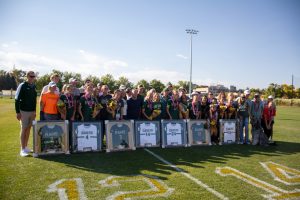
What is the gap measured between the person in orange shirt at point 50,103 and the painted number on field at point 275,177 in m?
5.48

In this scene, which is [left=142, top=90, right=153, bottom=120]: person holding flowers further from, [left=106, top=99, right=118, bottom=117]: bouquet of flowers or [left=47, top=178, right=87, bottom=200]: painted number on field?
[left=47, top=178, right=87, bottom=200]: painted number on field

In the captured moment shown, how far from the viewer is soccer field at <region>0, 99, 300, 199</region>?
523 centimetres

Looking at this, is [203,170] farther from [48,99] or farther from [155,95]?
[48,99]

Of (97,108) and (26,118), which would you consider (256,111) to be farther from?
(26,118)

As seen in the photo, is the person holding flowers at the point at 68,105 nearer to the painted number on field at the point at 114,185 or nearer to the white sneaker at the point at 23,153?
the white sneaker at the point at 23,153

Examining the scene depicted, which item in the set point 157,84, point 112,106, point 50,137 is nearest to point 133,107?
point 112,106

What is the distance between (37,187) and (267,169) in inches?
239

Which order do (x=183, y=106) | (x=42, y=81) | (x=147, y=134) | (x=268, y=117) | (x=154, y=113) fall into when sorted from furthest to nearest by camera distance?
(x=42, y=81), (x=268, y=117), (x=183, y=106), (x=154, y=113), (x=147, y=134)

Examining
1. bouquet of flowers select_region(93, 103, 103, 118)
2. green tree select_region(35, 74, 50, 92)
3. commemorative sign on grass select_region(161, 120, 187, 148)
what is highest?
green tree select_region(35, 74, 50, 92)

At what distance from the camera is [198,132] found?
10.2m

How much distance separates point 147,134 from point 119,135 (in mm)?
1136

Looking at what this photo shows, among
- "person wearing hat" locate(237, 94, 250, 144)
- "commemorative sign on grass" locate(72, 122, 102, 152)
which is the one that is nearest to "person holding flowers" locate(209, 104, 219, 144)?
"person wearing hat" locate(237, 94, 250, 144)

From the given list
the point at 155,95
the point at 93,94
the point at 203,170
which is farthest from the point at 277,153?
the point at 93,94

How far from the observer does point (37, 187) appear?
532cm
